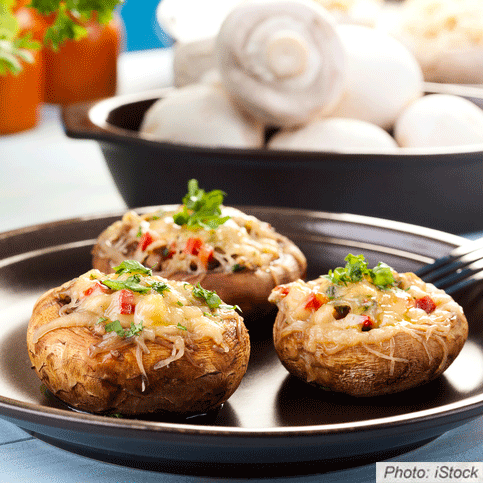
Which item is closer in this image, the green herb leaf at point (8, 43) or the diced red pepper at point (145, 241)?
the diced red pepper at point (145, 241)

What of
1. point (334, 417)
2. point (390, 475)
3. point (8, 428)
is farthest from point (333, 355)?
point (8, 428)

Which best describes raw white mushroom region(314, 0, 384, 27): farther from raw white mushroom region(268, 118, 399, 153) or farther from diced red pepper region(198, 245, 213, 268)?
diced red pepper region(198, 245, 213, 268)

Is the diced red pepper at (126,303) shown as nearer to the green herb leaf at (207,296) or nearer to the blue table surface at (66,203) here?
the green herb leaf at (207,296)

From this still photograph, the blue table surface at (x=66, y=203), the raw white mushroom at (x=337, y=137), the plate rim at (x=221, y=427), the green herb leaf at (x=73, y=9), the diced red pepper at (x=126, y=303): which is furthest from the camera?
the raw white mushroom at (x=337, y=137)

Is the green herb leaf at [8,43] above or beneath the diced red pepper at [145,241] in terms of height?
above

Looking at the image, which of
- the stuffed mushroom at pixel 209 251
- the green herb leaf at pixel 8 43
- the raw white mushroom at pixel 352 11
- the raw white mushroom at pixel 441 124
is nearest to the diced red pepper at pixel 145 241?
the stuffed mushroom at pixel 209 251

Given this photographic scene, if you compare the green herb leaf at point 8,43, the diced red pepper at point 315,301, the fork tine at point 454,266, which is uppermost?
the green herb leaf at point 8,43

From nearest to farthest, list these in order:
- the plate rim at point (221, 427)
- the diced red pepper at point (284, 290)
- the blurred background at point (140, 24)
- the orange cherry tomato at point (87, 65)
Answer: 1. the plate rim at point (221, 427)
2. the diced red pepper at point (284, 290)
3. the orange cherry tomato at point (87, 65)
4. the blurred background at point (140, 24)
